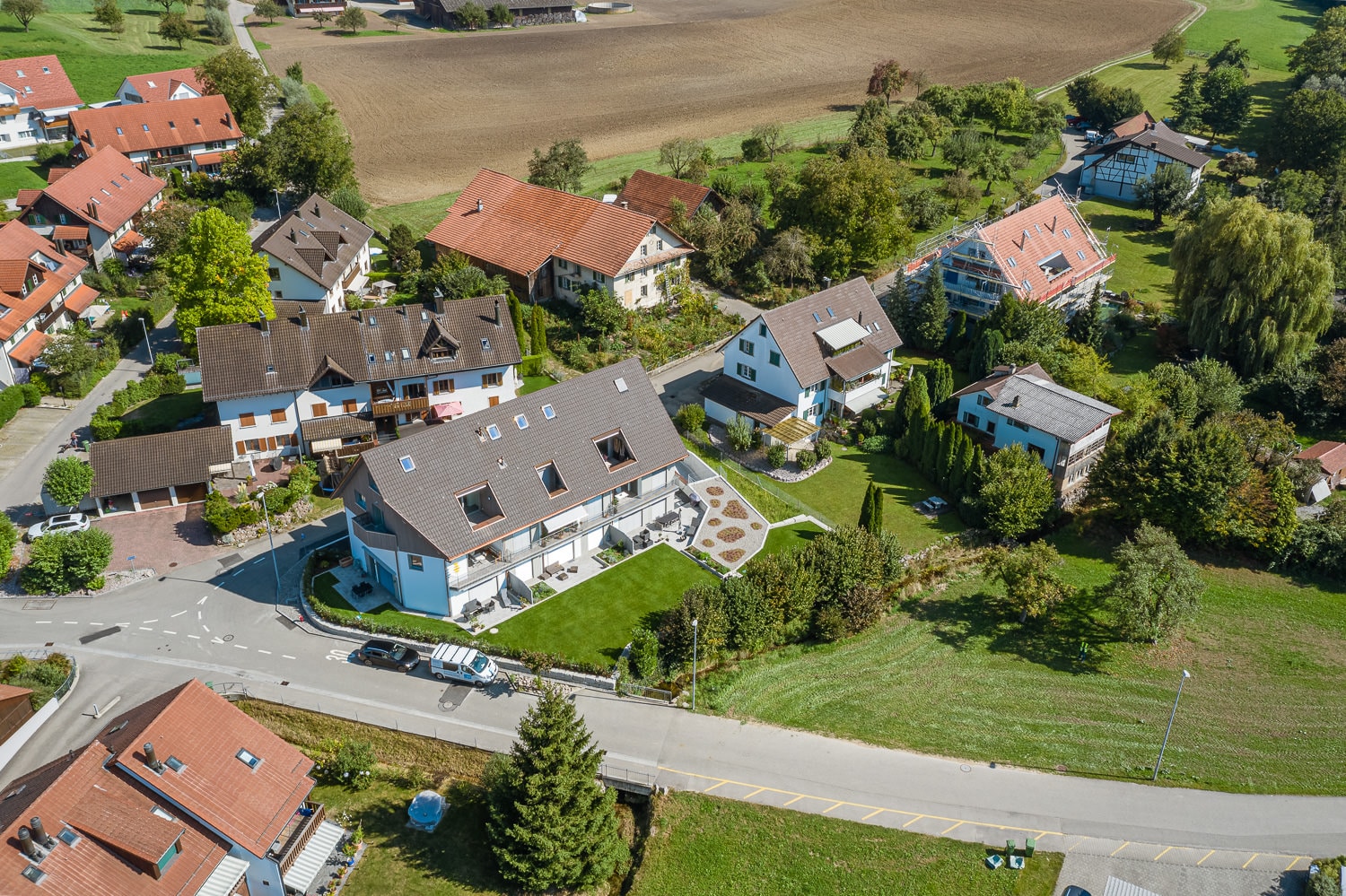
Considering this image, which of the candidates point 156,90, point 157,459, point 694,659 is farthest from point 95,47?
point 694,659

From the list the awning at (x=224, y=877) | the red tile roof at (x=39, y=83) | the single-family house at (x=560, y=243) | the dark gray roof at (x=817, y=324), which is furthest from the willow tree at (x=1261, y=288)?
the red tile roof at (x=39, y=83)

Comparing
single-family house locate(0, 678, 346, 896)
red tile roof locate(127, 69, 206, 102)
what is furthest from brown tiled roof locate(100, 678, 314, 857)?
red tile roof locate(127, 69, 206, 102)

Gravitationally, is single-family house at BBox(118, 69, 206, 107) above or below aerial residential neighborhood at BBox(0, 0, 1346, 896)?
above

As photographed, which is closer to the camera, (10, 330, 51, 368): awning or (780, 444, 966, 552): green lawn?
(780, 444, 966, 552): green lawn

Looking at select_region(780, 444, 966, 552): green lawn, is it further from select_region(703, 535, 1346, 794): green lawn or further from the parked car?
the parked car

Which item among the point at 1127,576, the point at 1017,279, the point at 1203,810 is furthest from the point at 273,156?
the point at 1203,810

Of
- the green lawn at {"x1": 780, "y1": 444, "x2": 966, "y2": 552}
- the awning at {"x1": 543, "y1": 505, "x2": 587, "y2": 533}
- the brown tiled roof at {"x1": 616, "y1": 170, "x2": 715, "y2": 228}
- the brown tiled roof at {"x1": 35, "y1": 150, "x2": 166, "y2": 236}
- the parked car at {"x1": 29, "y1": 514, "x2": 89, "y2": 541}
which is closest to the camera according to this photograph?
the awning at {"x1": 543, "y1": 505, "x2": 587, "y2": 533}

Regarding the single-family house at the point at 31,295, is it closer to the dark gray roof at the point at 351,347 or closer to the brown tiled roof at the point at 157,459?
the brown tiled roof at the point at 157,459

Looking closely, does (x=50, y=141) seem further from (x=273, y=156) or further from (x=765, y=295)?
(x=765, y=295)
